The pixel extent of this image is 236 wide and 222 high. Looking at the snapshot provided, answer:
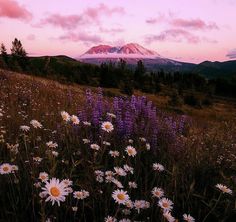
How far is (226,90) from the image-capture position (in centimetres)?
12269

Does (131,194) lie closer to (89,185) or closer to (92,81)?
(89,185)

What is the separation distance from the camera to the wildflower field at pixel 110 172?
2.98 meters

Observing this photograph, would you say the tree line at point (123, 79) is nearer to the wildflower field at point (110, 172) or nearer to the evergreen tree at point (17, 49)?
the evergreen tree at point (17, 49)

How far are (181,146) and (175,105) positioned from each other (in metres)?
56.6

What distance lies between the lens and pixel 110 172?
339 cm

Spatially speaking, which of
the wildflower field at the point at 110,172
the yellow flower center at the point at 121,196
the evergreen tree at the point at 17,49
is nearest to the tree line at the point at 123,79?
the evergreen tree at the point at 17,49

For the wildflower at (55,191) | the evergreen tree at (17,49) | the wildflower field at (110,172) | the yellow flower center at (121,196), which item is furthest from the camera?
the evergreen tree at (17,49)

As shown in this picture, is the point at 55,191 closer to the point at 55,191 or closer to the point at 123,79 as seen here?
the point at 55,191

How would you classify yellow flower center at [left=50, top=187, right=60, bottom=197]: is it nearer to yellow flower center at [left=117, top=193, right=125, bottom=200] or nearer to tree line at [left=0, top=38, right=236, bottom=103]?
yellow flower center at [left=117, top=193, right=125, bottom=200]

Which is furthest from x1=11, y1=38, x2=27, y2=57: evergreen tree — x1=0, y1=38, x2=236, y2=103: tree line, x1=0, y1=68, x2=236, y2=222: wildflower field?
x1=0, y1=68, x2=236, y2=222: wildflower field

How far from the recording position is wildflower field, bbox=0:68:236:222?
298cm

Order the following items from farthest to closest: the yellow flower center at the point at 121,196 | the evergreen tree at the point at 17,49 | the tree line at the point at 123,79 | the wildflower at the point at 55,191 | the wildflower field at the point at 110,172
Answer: the evergreen tree at the point at 17,49
the tree line at the point at 123,79
the wildflower field at the point at 110,172
the yellow flower center at the point at 121,196
the wildflower at the point at 55,191

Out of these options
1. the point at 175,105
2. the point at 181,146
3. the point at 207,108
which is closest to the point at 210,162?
the point at 181,146

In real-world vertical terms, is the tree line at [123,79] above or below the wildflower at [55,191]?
below
